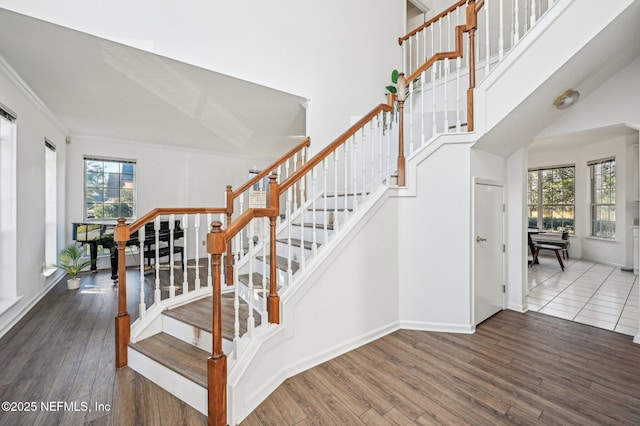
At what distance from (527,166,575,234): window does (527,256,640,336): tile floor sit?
1.57m

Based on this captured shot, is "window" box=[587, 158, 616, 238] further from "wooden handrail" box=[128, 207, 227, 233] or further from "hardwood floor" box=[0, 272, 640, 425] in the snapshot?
"wooden handrail" box=[128, 207, 227, 233]

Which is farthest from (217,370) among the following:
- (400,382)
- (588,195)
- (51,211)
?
(588,195)

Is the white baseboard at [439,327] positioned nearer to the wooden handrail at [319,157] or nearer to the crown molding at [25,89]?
the wooden handrail at [319,157]

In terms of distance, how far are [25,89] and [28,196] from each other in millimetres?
1248

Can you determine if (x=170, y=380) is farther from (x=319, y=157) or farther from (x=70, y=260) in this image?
(x=70, y=260)

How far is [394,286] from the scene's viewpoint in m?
2.93

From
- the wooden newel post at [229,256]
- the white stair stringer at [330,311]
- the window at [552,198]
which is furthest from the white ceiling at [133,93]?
the window at [552,198]

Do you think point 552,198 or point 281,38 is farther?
point 552,198

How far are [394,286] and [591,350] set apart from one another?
1.76 m

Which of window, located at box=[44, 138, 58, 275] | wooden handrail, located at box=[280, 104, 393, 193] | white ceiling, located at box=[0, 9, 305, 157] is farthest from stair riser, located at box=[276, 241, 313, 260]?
window, located at box=[44, 138, 58, 275]

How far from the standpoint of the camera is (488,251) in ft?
10.5

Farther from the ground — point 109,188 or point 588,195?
point 109,188

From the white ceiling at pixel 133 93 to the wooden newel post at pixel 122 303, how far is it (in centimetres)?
176

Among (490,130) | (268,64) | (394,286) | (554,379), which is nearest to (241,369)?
(394,286)
